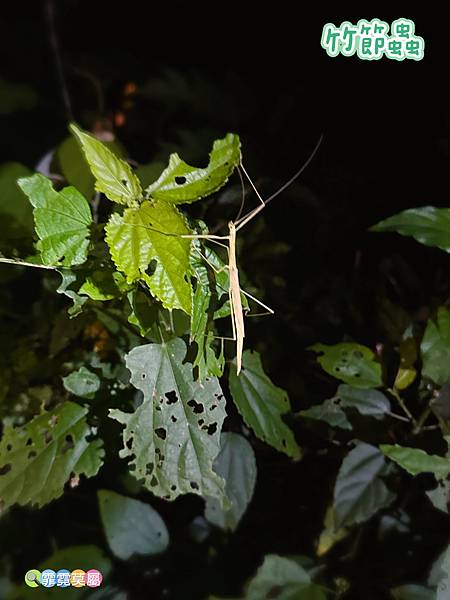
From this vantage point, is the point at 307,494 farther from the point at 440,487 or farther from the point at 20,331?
the point at 20,331

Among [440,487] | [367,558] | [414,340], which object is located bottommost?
[367,558]

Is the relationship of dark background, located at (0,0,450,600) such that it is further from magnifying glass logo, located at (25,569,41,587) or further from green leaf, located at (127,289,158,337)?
green leaf, located at (127,289,158,337)

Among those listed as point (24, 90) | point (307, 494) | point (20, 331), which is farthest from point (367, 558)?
point (24, 90)

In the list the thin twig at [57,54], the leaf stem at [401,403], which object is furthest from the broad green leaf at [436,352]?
the thin twig at [57,54]

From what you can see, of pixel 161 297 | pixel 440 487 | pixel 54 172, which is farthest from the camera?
pixel 54 172

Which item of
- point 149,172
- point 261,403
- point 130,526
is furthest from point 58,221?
point 130,526

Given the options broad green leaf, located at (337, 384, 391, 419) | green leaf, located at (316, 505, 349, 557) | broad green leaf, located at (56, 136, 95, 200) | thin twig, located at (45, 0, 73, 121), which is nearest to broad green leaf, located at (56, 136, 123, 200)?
broad green leaf, located at (56, 136, 95, 200)

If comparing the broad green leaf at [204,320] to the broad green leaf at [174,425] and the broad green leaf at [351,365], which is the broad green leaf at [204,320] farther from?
the broad green leaf at [351,365]
